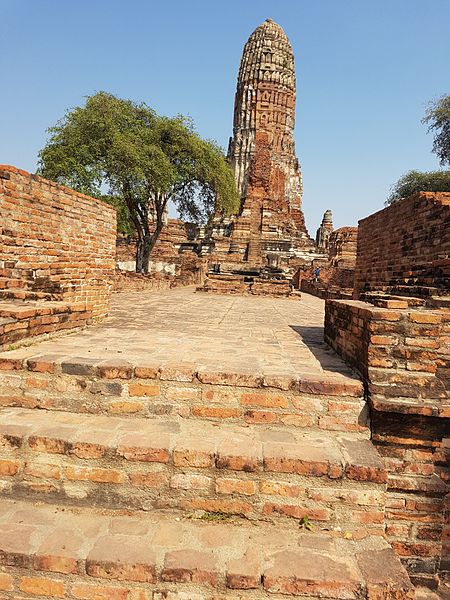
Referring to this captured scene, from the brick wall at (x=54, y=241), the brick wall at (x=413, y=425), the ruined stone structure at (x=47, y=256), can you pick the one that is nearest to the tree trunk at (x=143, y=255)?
the brick wall at (x=54, y=241)

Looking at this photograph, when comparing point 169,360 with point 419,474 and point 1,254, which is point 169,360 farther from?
point 1,254

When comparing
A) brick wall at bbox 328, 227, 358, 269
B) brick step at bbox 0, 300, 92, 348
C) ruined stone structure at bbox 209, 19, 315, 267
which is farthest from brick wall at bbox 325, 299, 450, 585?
ruined stone structure at bbox 209, 19, 315, 267

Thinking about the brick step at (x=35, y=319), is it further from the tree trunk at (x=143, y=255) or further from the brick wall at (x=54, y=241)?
the tree trunk at (x=143, y=255)

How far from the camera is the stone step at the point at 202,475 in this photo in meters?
1.76

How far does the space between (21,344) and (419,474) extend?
2.66 m

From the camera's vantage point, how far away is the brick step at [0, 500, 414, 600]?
144 cm

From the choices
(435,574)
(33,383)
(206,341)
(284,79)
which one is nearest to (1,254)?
(33,383)

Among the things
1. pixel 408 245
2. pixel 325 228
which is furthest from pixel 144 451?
pixel 325 228

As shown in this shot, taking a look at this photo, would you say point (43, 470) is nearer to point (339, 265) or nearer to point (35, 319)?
point (35, 319)

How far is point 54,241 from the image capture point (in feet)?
13.5

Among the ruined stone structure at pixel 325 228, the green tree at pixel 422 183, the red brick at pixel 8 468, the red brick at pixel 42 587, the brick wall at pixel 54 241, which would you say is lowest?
the red brick at pixel 42 587

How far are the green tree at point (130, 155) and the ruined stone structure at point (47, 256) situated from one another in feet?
33.3

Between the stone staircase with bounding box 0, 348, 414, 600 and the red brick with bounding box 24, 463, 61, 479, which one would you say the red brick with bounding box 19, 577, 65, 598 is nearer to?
the stone staircase with bounding box 0, 348, 414, 600

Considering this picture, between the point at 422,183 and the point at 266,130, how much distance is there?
11617mm
